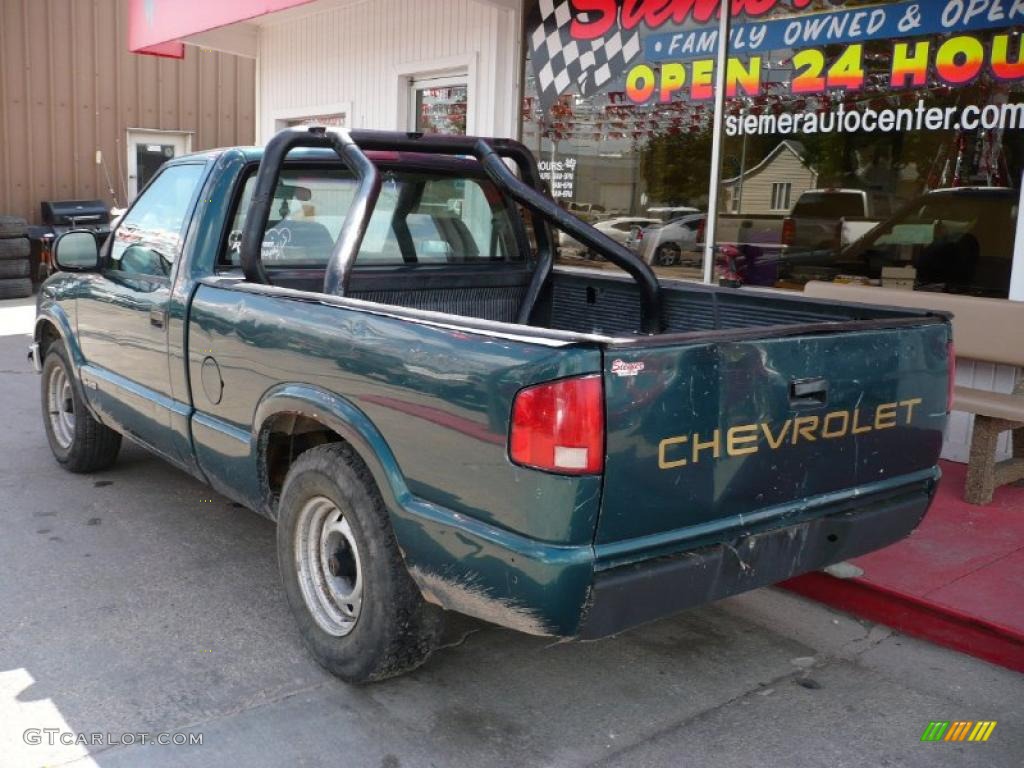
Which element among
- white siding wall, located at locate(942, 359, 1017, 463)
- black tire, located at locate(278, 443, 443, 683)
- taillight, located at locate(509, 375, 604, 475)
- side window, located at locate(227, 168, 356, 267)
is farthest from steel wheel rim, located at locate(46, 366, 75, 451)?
white siding wall, located at locate(942, 359, 1017, 463)

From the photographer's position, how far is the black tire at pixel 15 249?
47.9 feet

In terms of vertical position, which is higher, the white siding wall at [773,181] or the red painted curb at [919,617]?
the white siding wall at [773,181]

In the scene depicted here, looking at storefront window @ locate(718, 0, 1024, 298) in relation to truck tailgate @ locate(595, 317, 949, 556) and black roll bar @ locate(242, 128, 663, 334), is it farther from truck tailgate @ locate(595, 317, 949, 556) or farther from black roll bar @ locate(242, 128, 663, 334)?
truck tailgate @ locate(595, 317, 949, 556)

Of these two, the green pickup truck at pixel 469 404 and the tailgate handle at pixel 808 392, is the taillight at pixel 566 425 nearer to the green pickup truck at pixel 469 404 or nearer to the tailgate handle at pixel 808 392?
the green pickup truck at pixel 469 404

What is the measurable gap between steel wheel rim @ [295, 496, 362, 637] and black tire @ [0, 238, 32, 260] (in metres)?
13.0

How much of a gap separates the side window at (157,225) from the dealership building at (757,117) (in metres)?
3.97

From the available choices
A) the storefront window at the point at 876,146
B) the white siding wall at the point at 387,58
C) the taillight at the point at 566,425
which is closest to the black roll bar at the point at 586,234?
the taillight at the point at 566,425

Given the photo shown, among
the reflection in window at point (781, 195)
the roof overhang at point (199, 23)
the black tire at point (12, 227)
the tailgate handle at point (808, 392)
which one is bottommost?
the tailgate handle at point (808, 392)

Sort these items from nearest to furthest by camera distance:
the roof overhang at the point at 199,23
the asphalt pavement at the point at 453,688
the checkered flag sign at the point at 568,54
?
the asphalt pavement at the point at 453,688 < the checkered flag sign at the point at 568,54 < the roof overhang at the point at 199,23

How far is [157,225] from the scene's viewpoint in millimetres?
4855

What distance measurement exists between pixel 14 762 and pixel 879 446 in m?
2.86

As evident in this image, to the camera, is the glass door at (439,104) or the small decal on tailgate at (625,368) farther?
the glass door at (439,104)

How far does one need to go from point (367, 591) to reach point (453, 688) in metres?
0.56

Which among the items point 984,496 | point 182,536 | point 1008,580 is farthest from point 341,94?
point 1008,580
